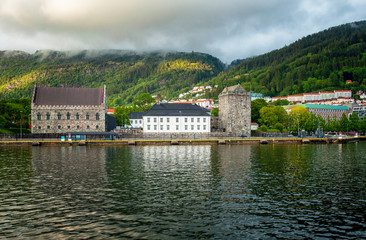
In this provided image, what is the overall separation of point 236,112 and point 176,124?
18.8 metres

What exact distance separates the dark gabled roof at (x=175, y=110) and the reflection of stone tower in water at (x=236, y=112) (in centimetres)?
709

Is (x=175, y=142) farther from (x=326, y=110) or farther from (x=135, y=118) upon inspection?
(x=326, y=110)

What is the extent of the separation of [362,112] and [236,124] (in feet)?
→ 463

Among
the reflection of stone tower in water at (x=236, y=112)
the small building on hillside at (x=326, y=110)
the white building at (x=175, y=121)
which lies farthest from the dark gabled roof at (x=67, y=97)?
the small building on hillside at (x=326, y=110)

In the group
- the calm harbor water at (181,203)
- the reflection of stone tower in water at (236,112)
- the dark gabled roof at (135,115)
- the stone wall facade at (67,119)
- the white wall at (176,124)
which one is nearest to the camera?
the calm harbor water at (181,203)

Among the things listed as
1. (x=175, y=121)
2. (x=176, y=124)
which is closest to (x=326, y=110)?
(x=176, y=124)

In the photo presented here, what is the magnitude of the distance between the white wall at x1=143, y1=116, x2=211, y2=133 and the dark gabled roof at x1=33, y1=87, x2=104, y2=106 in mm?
14880

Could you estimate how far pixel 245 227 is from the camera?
16344mm

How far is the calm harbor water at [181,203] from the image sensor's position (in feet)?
51.6

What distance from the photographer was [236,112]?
92.9 m

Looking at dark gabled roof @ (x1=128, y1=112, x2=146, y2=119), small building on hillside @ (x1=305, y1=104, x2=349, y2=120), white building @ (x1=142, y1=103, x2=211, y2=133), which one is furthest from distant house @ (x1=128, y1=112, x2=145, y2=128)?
small building on hillside @ (x1=305, y1=104, x2=349, y2=120)

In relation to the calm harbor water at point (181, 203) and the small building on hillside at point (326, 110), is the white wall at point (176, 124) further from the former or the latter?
the small building on hillside at point (326, 110)

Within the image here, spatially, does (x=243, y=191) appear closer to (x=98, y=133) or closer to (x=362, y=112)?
(x=98, y=133)

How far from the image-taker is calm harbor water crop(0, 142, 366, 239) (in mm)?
15727
